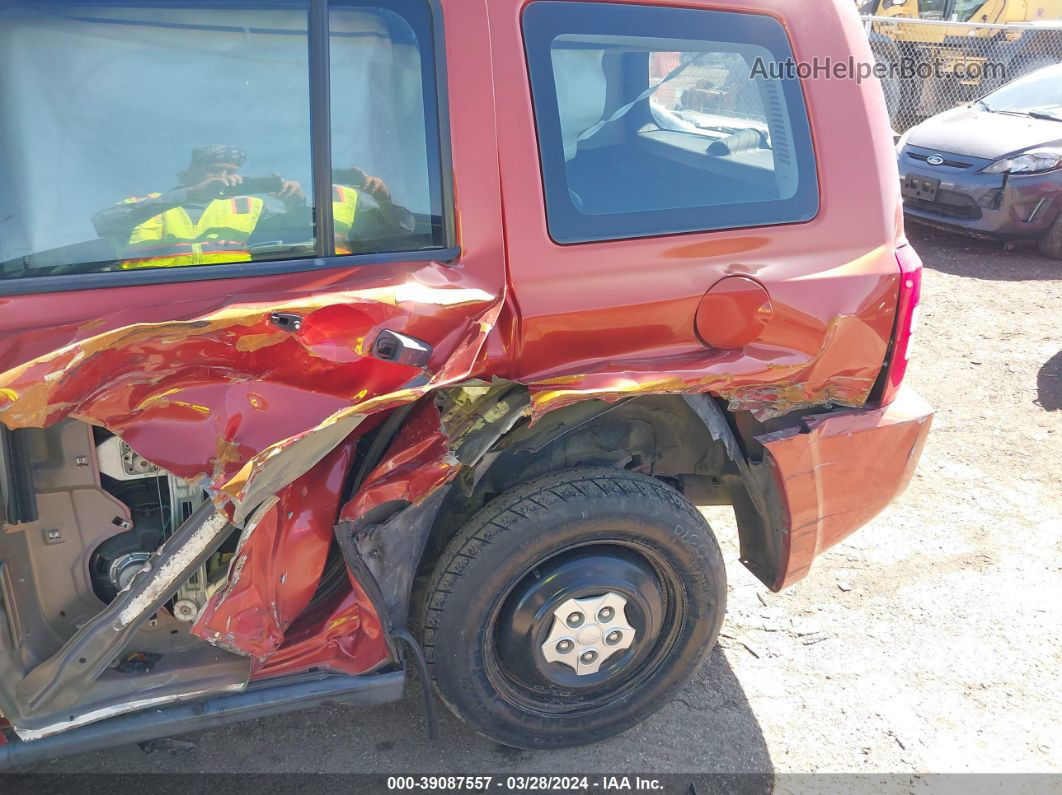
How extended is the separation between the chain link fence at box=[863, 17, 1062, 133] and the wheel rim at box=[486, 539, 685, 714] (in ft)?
35.7

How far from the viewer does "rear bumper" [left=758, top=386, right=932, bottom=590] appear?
94.2 inches

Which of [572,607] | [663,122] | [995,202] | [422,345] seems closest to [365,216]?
[422,345]

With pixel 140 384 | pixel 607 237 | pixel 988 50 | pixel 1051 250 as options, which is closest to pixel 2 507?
pixel 140 384

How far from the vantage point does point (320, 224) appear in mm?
1994

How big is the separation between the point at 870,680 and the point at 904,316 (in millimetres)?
1275

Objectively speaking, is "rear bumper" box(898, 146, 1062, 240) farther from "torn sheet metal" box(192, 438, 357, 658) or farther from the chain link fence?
"torn sheet metal" box(192, 438, 357, 658)

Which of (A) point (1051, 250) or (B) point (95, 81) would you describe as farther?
(A) point (1051, 250)

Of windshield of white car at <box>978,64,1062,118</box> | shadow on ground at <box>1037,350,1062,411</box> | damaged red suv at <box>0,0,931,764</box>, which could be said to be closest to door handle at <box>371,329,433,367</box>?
damaged red suv at <box>0,0,931,764</box>

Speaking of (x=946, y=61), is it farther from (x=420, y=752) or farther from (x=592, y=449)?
(x=420, y=752)

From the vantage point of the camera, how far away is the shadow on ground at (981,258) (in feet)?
23.6

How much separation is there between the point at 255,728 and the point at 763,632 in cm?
176

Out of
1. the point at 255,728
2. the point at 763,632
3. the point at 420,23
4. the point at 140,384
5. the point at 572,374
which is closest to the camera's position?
the point at 140,384

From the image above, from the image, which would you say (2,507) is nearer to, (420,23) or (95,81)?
(95,81)

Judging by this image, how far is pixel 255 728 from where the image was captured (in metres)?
2.61
